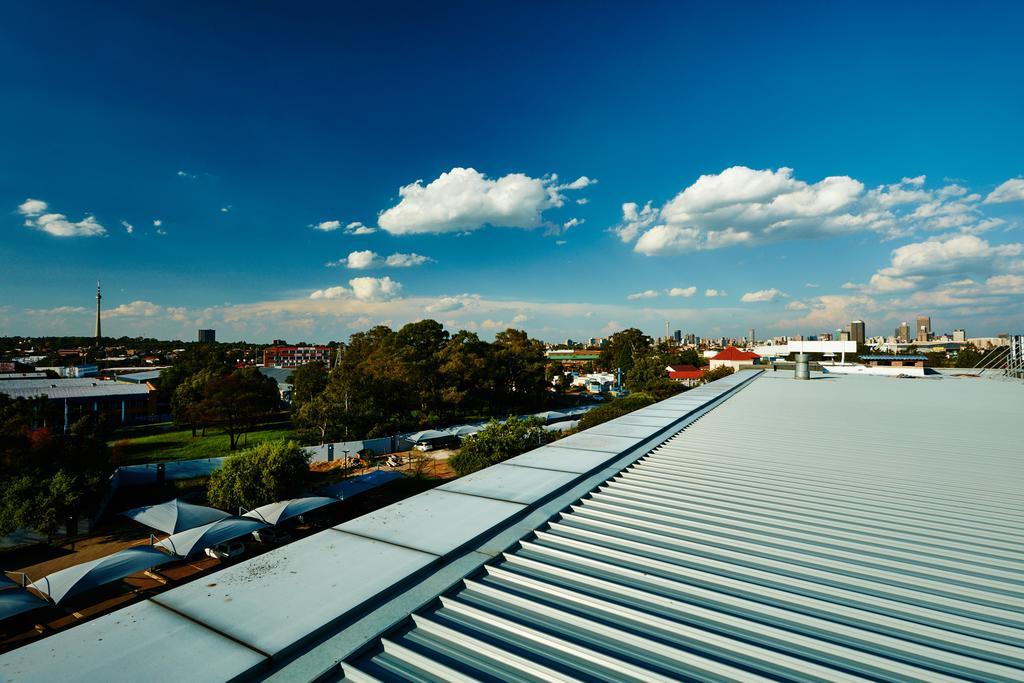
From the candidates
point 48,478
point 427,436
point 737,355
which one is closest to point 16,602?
point 48,478

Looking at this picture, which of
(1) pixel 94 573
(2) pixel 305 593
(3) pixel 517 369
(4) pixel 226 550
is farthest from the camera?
(3) pixel 517 369

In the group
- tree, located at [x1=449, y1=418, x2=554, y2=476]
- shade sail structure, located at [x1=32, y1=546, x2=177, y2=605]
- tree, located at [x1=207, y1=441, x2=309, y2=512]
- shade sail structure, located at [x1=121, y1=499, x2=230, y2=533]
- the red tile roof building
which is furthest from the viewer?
the red tile roof building

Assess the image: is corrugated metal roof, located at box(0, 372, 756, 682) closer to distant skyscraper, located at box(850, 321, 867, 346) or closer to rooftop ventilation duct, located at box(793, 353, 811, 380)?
rooftop ventilation duct, located at box(793, 353, 811, 380)

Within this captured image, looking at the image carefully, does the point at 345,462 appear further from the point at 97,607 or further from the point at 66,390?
the point at 66,390

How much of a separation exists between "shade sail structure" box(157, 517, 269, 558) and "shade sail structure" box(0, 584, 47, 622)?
250cm

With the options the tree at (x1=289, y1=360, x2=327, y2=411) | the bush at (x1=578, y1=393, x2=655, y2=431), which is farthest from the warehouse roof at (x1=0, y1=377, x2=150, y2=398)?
the bush at (x1=578, y1=393, x2=655, y2=431)

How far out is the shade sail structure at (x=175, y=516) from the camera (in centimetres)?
1334

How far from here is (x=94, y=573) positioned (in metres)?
9.91

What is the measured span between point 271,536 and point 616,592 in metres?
14.9

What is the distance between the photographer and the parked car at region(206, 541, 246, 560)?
500 inches

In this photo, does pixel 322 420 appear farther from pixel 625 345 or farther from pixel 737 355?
pixel 625 345

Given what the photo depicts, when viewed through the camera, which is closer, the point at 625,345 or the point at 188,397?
the point at 188,397

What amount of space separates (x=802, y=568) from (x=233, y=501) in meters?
18.5

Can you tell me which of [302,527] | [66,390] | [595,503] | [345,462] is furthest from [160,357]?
[595,503]
